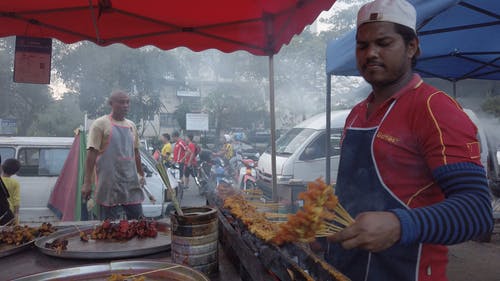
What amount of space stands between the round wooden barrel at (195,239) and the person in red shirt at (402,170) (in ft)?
2.12

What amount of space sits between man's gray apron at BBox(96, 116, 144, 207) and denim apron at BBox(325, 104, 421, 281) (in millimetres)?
3608

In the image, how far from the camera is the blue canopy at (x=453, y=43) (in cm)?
442

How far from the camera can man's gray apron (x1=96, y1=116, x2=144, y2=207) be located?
4.84 m

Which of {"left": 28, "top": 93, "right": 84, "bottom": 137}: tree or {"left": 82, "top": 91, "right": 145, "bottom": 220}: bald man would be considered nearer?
{"left": 82, "top": 91, "right": 145, "bottom": 220}: bald man

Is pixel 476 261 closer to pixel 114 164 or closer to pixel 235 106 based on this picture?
pixel 114 164

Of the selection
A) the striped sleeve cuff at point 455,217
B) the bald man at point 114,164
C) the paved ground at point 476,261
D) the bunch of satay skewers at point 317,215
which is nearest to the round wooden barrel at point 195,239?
the bunch of satay skewers at point 317,215

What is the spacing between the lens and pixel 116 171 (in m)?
4.87

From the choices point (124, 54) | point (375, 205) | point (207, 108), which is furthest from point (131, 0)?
point (207, 108)

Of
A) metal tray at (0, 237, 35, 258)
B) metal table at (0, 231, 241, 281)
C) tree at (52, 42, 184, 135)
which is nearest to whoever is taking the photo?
metal table at (0, 231, 241, 281)

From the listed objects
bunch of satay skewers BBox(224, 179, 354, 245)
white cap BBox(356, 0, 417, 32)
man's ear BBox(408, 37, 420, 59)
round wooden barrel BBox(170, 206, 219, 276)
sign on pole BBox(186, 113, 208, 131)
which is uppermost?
sign on pole BBox(186, 113, 208, 131)

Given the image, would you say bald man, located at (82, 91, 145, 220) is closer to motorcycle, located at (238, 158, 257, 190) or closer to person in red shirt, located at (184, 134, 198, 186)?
motorcycle, located at (238, 158, 257, 190)

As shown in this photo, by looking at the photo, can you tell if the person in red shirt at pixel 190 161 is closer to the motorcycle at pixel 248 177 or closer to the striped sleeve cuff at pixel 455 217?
the motorcycle at pixel 248 177

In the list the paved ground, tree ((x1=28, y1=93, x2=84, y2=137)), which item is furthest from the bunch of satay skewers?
→ tree ((x1=28, y1=93, x2=84, y2=137))

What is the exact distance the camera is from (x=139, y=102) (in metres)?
19.7
